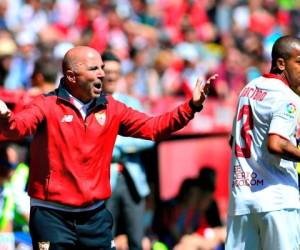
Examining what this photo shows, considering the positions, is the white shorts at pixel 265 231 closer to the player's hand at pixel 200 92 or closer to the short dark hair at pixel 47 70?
the player's hand at pixel 200 92

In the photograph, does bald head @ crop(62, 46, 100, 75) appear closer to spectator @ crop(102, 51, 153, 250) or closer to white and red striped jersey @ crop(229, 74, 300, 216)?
white and red striped jersey @ crop(229, 74, 300, 216)

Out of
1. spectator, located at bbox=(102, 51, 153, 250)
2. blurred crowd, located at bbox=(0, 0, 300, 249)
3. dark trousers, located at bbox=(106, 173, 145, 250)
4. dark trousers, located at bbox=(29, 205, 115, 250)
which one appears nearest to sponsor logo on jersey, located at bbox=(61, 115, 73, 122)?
dark trousers, located at bbox=(29, 205, 115, 250)

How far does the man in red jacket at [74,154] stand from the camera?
7020 mm

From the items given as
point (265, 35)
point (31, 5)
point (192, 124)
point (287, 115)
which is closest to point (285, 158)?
point (287, 115)

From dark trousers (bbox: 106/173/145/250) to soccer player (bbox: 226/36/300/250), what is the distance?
173cm

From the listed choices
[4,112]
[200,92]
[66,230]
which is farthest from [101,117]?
[4,112]

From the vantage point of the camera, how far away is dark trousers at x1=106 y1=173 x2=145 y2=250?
29.3 ft

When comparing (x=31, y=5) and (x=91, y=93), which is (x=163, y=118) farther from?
Result: (x=31, y=5)

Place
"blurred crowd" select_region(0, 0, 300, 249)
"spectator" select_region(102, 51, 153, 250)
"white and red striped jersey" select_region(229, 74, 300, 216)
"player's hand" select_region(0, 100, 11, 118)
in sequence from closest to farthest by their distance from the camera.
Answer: "player's hand" select_region(0, 100, 11, 118)
"white and red striped jersey" select_region(229, 74, 300, 216)
"spectator" select_region(102, 51, 153, 250)
"blurred crowd" select_region(0, 0, 300, 249)

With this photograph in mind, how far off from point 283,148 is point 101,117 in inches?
50.7

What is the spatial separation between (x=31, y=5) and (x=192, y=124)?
5198mm

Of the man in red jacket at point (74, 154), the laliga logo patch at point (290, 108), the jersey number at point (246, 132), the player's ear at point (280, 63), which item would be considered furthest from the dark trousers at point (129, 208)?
the laliga logo patch at point (290, 108)

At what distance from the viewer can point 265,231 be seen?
285 inches

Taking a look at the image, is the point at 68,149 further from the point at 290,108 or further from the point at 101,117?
the point at 290,108
